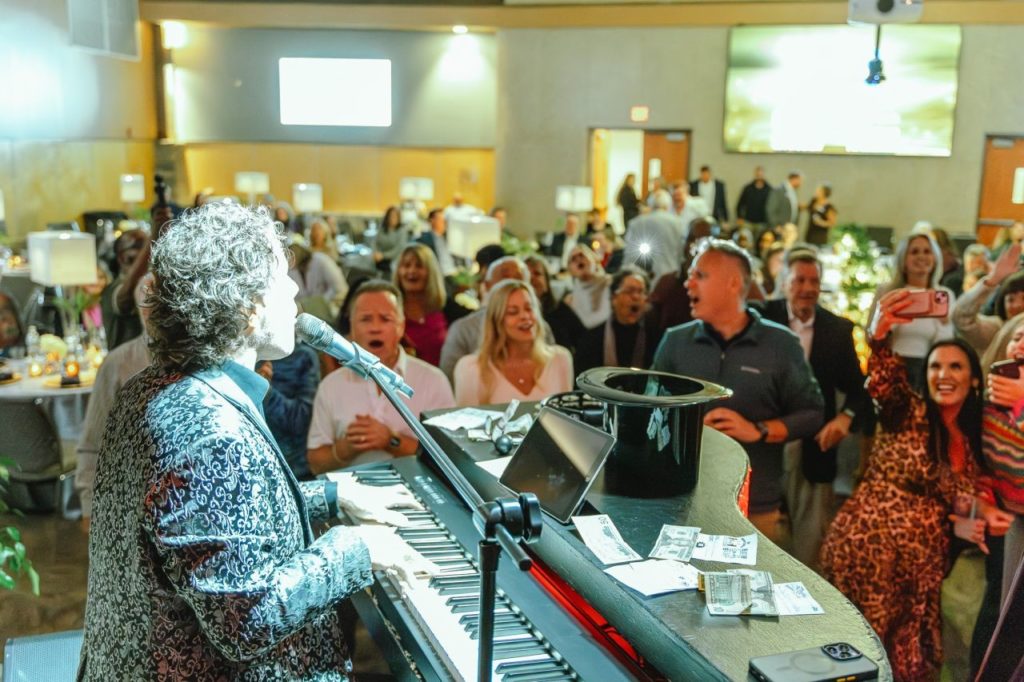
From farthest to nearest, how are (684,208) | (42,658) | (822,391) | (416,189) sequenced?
(416,189) → (684,208) → (822,391) → (42,658)

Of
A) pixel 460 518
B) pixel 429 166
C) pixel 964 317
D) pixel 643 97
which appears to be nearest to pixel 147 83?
pixel 429 166

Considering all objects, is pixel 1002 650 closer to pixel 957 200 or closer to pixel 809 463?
pixel 809 463

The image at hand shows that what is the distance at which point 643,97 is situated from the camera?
48.9 feet

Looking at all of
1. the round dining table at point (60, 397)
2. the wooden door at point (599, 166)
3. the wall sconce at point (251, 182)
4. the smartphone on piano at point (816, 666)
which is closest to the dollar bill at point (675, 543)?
the smartphone on piano at point (816, 666)

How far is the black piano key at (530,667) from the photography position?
72.1 inches

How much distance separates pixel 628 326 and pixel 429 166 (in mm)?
12396

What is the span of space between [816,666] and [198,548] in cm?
98

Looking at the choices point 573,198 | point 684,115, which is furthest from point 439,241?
point 684,115

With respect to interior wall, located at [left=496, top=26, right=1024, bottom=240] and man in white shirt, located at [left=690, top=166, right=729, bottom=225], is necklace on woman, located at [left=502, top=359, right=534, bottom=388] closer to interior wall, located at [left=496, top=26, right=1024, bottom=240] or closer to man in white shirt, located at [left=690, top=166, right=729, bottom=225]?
man in white shirt, located at [left=690, top=166, right=729, bottom=225]

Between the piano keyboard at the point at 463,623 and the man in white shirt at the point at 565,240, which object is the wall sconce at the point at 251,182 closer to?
the man in white shirt at the point at 565,240

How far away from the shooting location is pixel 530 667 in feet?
6.07

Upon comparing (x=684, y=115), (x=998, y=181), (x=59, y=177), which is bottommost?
(x=59, y=177)

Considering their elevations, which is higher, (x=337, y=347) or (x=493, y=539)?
(x=337, y=347)

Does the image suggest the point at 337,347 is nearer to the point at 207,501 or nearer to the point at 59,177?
the point at 207,501
